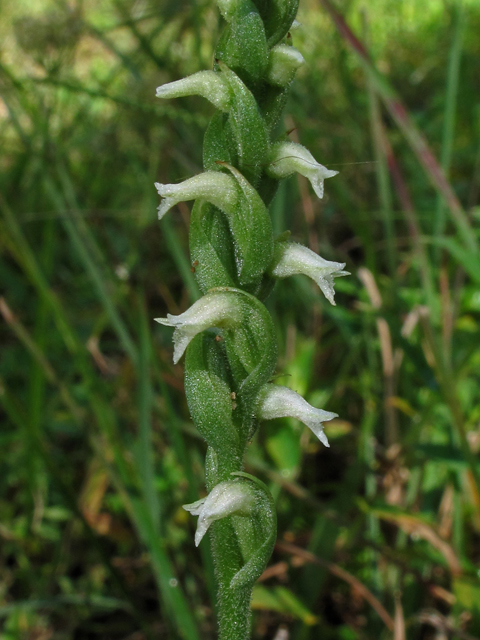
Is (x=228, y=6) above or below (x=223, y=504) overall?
above

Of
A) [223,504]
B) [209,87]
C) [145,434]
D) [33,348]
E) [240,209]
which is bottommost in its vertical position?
[145,434]

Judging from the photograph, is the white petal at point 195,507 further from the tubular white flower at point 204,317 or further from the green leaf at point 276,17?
the green leaf at point 276,17

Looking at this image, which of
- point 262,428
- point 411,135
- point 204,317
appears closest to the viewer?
point 204,317

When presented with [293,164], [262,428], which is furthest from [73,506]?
[293,164]

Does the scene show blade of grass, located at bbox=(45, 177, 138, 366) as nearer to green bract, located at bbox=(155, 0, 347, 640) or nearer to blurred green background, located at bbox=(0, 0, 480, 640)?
blurred green background, located at bbox=(0, 0, 480, 640)

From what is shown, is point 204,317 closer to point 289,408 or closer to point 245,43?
point 289,408

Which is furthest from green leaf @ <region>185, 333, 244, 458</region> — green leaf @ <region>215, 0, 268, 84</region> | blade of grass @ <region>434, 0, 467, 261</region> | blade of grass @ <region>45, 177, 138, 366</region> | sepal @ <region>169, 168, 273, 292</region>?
blade of grass @ <region>434, 0, 467, 261</region>
